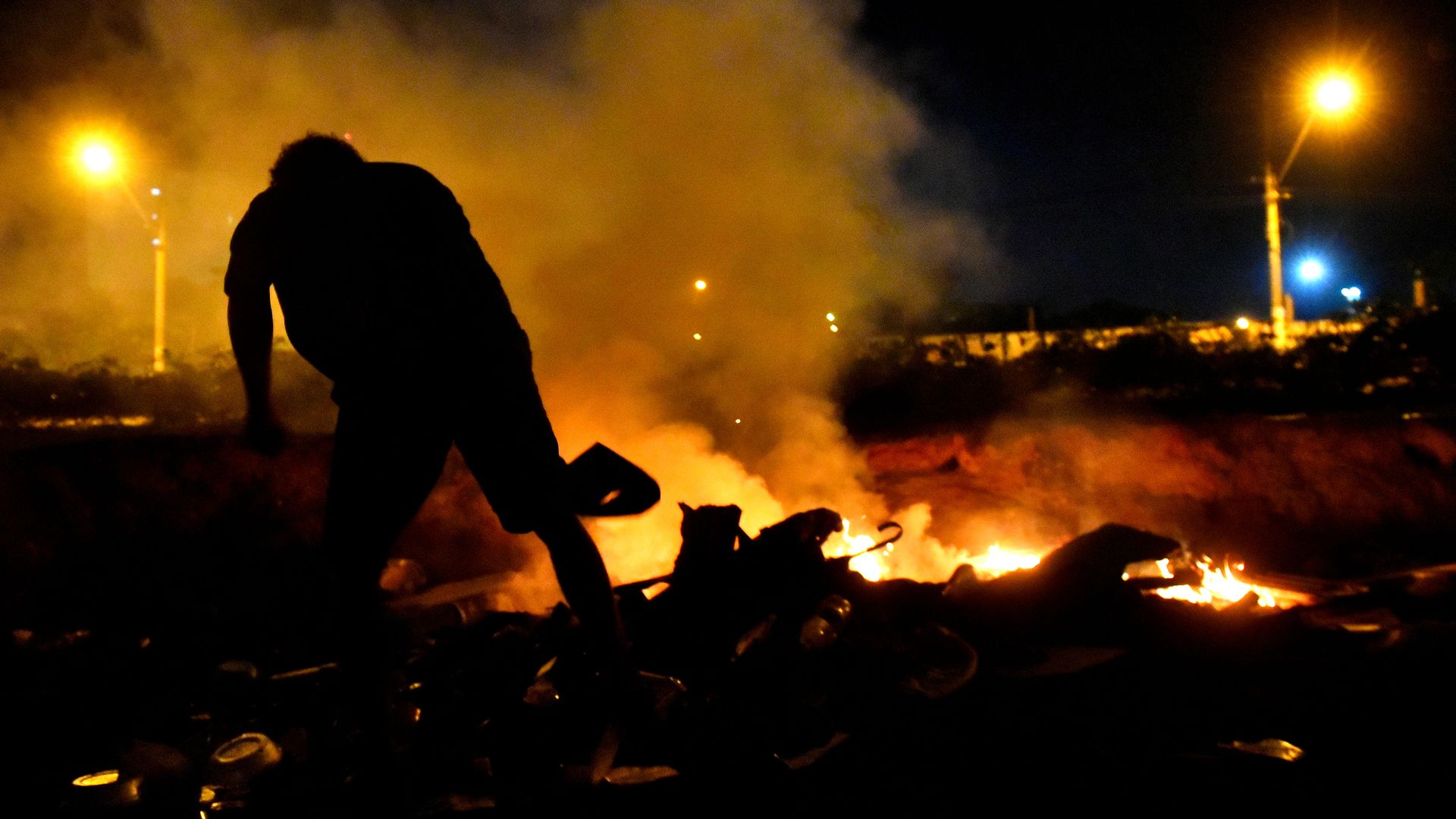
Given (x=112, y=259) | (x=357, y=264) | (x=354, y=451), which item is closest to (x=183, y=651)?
(x=354, y=451)

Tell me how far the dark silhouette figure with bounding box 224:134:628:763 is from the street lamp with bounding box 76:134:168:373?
5.79 m

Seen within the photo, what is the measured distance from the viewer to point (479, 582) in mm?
3963

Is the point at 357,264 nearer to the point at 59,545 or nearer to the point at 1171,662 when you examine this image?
the point at 1171,662

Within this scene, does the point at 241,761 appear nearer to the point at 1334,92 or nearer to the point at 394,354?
the point at 394,354

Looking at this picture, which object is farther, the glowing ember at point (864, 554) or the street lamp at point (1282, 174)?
the street lamp at point (1282, 174)

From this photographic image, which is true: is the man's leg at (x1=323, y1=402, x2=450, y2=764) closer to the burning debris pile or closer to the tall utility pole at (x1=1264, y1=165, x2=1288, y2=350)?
the burning debris pile

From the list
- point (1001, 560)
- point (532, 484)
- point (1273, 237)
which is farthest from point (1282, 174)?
point (532, 484)

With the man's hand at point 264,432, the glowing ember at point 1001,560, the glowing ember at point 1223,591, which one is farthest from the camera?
the glowing ember at point 1001,560

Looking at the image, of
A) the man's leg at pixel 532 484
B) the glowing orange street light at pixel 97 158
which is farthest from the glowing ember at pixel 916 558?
the glowing orange street light at pixel 97 158

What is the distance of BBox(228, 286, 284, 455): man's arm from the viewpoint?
1.99 meters

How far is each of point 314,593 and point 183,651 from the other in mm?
605

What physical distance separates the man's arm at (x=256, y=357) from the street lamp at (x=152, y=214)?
5578mm

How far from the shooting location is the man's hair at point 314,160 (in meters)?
1.98

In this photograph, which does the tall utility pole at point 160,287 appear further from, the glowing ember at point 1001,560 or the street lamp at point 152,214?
the glowing ember at point 1001,560
